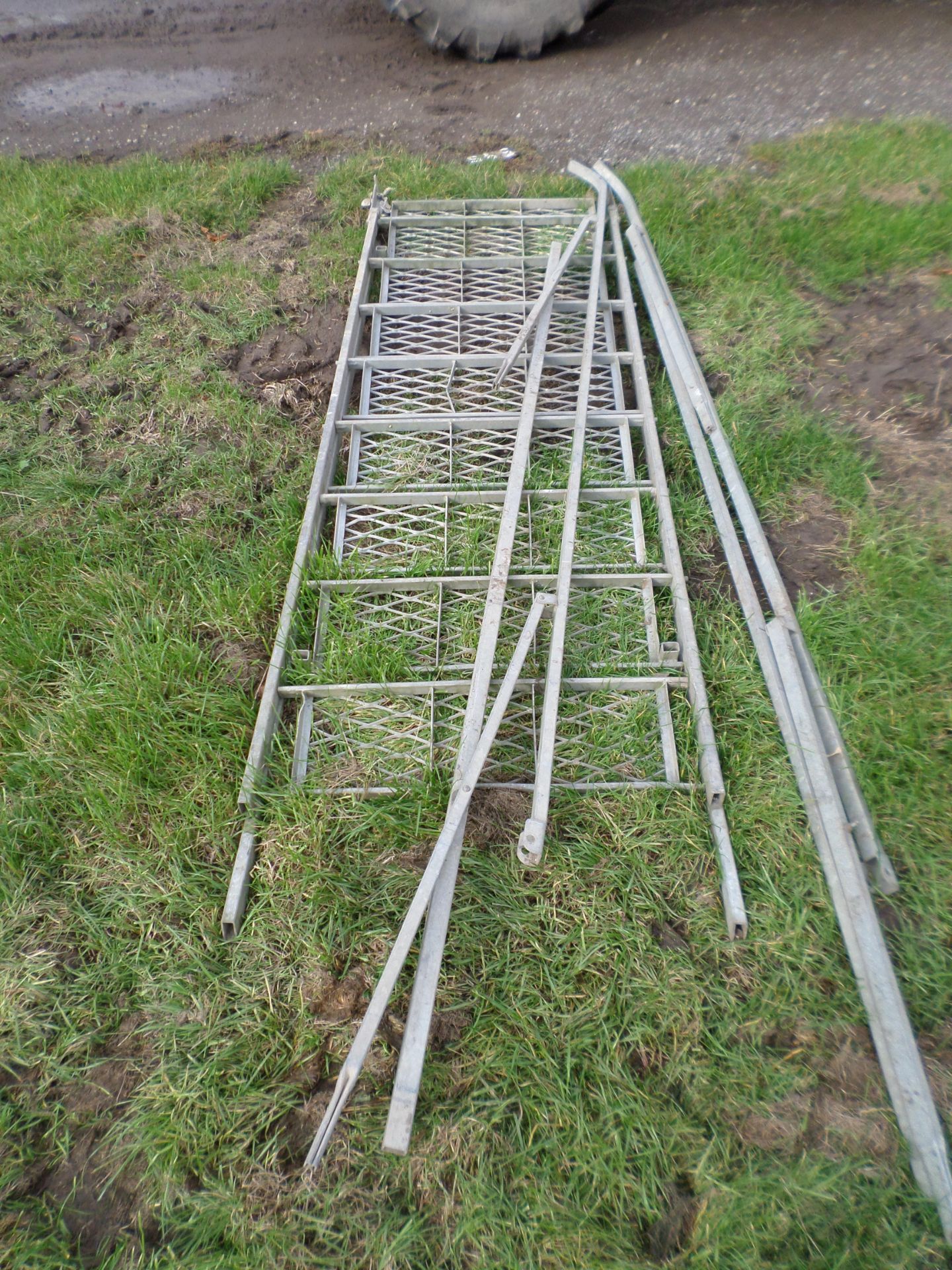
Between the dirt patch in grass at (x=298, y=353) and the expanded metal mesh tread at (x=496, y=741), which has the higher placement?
the dirt patch in grass at (x=298, y=353)

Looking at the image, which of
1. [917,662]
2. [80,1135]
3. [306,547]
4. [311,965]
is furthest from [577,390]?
[80,1135]

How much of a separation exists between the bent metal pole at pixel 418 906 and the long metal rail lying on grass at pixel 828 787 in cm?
100

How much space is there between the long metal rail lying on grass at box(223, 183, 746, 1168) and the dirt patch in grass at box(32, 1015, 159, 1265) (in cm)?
48

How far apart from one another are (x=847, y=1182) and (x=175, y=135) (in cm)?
809

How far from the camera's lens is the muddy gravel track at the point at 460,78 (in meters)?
6.27

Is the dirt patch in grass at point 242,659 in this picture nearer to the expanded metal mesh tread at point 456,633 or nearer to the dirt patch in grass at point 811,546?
the expanded metal mesh tread at point 456,633

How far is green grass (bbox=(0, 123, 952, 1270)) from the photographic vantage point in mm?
1991

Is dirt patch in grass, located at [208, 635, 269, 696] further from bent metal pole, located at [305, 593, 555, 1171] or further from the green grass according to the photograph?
bent metal pole, located at [305, 593, 555, 1171]

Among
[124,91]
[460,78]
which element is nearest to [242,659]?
[460,78]

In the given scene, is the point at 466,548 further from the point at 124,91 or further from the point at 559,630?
the point at 124,91

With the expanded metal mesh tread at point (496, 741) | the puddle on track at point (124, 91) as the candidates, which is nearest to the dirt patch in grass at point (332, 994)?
the expanded metal mesh tread at point (496, 741)

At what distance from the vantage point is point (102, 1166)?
2.09 m

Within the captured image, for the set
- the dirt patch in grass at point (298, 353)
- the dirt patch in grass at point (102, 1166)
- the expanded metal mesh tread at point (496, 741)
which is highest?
the dirt patch in grass at point (298, 353)

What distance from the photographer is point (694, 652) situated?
3.00 m
